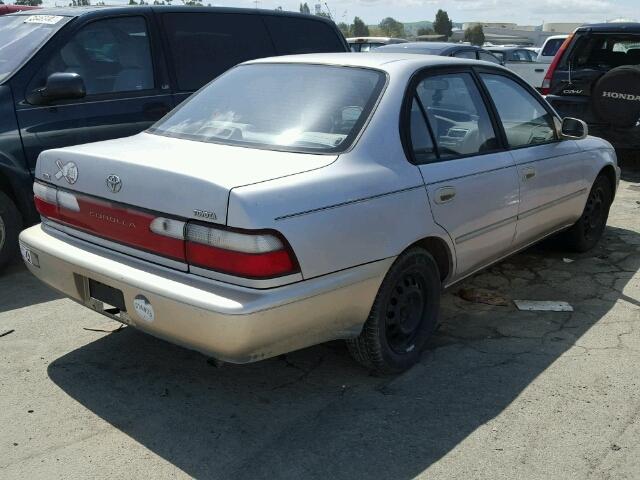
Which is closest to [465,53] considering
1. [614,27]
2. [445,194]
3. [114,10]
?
[614,27]

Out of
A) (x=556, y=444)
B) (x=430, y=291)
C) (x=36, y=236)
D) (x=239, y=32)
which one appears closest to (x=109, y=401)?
(x=36, y=236)

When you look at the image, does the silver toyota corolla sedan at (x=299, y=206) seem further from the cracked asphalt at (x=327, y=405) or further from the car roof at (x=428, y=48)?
the car roof at (x=428, y=48)

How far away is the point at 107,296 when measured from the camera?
3188 mm

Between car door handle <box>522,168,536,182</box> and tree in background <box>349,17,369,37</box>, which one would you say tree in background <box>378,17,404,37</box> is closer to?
tree in background <box>349,17,369,37</box>

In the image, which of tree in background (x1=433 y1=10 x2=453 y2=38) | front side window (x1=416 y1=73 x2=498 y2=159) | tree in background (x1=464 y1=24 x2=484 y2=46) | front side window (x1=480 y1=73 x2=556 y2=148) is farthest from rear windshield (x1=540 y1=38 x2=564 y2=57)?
tree in background (x1=433 y1=10 x2=453 y2=38)

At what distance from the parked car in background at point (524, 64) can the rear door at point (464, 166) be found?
50.6 feet

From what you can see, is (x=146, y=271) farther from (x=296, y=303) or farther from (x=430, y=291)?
(x=430, y=291)

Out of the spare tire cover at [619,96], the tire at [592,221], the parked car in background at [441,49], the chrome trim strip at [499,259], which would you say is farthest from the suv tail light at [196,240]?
the parked car in background at [441,49]

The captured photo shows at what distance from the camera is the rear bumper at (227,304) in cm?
276

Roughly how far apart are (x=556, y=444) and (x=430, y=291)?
1045mm

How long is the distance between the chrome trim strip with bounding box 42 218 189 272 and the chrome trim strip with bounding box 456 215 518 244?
161 centimetres

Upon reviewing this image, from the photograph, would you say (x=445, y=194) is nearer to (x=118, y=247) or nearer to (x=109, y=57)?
(x=118, y=247)

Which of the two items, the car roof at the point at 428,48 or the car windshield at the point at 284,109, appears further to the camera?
the car roof at the point at 428,48

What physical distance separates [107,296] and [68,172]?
2.21 ft
